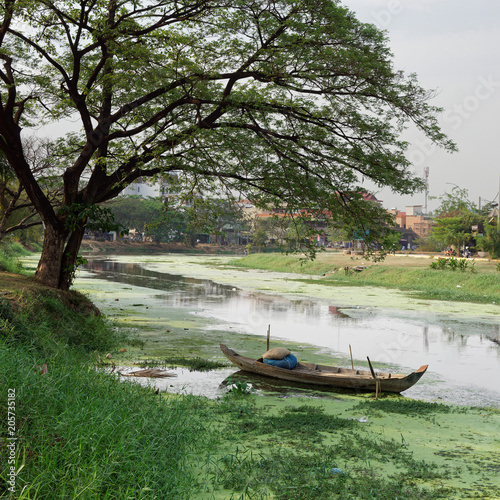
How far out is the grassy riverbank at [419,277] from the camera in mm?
26422

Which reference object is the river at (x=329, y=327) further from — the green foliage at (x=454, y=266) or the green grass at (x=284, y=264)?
the green grass at (x=284, y=264)

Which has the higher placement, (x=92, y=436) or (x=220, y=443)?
(x=92, y=436)

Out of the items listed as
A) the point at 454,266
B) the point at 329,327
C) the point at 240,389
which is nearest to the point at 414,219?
the point at 454,266

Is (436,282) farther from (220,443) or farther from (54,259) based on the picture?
(220,443)

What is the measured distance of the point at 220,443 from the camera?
5.93 meters

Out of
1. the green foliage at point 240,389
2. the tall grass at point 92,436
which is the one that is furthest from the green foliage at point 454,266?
the tall grass at point 92,436

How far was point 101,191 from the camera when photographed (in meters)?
13.1

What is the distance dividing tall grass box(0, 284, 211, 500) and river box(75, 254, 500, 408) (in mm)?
2550

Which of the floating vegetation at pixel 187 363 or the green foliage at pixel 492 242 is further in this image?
the green foliage at pixel 492 242

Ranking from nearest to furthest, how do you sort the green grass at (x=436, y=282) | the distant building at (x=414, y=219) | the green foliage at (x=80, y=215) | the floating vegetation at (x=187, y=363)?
the floating vegetation at (x=187, y=363)
the green foliage at (x=80, y=215)
the green grass at (x=436, y=282)
the distant building at (x=414, y=219)

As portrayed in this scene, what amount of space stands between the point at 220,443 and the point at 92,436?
174 cm

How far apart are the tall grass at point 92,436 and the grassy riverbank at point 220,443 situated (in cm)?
2

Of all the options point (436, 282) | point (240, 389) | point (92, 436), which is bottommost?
point (240, 389)

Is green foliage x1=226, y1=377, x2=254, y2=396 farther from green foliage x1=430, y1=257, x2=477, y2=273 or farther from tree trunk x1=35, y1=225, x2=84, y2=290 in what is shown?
green foliage x1=430, y1=257, x2=477, y2=273
